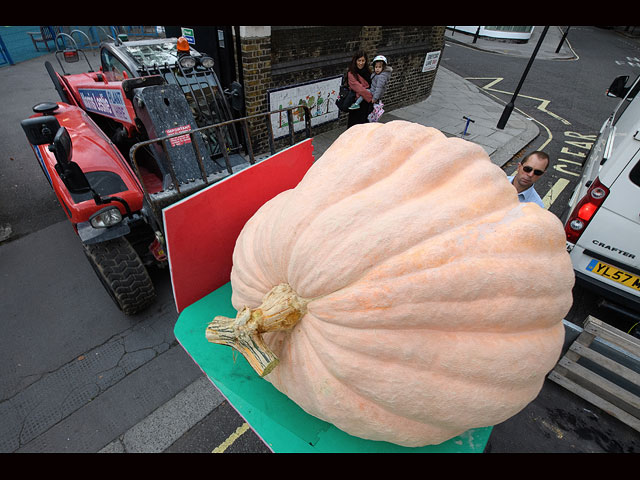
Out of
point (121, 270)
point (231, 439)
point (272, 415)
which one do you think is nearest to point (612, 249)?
point (272, 415)

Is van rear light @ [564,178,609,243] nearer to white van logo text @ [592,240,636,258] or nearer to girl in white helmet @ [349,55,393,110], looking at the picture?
white van logo text @ [592,240,636,258]

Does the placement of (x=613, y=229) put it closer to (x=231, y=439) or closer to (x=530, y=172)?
(x=530, y=172)

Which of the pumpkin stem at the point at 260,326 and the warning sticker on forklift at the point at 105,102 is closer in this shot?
the pumpkin stem at the point at 260,326

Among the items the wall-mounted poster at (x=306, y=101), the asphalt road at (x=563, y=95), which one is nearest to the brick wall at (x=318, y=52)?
the wall-mounted poster at (x=306, y=101)

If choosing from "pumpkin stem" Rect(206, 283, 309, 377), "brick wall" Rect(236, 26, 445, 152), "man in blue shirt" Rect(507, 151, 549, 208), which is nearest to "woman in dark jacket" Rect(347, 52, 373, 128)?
"brick wall" Rect(236, 26, 445, 152)

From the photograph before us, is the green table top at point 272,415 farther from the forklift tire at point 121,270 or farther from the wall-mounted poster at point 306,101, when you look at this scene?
the wall-mounted poster at point 306,101

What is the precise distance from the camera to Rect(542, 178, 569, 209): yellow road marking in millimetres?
5949

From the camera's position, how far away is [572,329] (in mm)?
2912

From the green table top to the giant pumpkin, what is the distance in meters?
0.25

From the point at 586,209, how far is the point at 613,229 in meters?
0.29

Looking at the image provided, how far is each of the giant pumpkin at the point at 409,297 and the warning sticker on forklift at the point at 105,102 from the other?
3.34 meters

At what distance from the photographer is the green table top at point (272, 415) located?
1686 millimetres
